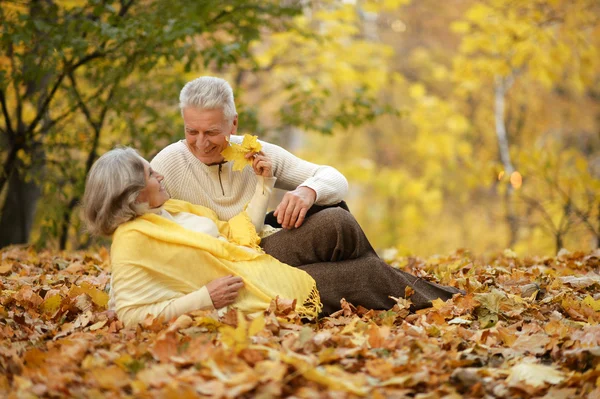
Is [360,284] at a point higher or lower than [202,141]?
lower

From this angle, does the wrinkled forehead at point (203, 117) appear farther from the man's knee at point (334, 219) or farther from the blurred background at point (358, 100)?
the blurred background at point (358, 100)

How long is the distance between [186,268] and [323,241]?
0.74 meters

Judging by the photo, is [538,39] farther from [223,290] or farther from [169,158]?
[223,290]

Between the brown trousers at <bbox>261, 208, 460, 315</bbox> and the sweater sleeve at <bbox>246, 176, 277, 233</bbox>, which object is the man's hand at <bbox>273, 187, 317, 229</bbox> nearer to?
the brown trousers at <bbox>261, 208, 460, 315</bbox>

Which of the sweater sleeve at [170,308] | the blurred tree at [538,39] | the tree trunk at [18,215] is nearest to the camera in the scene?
the sweater sleeve at [170,308]

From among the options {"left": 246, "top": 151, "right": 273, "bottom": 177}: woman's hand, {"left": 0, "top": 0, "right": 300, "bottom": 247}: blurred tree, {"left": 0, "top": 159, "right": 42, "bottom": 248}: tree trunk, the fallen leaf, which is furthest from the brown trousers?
{"left": 0, "top": 159, "right": 42, "bottom": 248}: tree trunk

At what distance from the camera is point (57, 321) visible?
3.37 meters

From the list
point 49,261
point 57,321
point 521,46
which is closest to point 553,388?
point 57,321

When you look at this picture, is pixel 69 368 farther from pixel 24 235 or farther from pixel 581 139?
pixel 581 139

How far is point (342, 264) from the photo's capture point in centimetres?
347

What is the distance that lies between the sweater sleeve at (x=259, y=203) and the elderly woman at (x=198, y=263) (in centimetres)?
8

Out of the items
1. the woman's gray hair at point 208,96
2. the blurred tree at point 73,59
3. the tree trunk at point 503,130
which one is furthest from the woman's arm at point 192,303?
the tree trunk at point 503,130

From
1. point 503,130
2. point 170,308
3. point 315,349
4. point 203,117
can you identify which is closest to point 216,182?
point 203,117

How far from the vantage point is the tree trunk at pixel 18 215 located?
7.09 m
